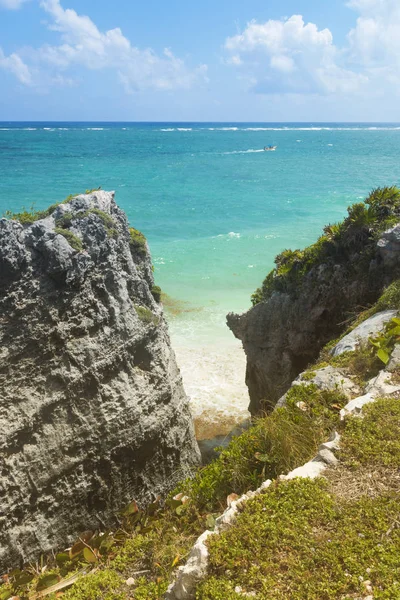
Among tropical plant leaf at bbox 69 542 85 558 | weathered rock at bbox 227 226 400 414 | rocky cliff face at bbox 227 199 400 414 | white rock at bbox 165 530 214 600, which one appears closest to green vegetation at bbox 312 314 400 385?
rocky cliff face at bbox 227 199 400 414

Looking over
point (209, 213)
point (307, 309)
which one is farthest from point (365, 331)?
point (209, 213)

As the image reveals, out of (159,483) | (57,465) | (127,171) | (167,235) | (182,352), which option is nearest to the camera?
(57,465)

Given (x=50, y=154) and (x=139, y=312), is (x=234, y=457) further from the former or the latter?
→ (x=50, y=154)

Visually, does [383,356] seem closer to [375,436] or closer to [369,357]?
[369,357]

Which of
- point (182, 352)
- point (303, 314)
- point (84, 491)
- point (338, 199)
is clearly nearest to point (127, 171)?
point (338, 199)

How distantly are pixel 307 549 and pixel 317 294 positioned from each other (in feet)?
27.2

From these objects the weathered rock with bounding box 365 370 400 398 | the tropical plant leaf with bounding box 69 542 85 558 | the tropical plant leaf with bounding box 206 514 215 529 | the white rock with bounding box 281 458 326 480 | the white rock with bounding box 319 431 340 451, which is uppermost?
the weathered rock with bounding box 365 370 400 398

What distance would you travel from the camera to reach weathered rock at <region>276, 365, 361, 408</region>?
704 centimetres

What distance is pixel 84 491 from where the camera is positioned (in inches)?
303

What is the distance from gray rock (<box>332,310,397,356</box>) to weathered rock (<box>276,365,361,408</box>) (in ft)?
2.61

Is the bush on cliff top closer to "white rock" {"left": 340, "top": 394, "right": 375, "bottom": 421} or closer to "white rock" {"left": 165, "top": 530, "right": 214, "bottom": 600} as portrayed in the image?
"white rock" {"left": 165, "top": 530, "right": 214, "bottom": 600}

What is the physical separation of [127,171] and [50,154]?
1063 inches

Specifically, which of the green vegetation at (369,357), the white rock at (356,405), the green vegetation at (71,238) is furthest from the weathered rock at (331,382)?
the green vegetation at (71,238)

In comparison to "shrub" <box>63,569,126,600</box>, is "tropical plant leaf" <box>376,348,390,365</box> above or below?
above
